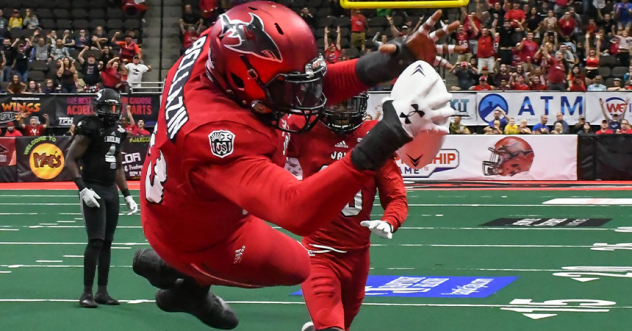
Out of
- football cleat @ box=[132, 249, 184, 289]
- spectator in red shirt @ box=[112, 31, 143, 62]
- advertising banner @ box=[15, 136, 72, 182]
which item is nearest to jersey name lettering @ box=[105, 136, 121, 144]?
football cleat @ box=[132, 249, 184, 289]

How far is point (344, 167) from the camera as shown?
2.73 metres

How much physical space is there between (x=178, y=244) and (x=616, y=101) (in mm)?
16378

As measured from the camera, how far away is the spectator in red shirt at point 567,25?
20062 millimetres

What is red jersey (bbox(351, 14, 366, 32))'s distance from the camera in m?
20.5

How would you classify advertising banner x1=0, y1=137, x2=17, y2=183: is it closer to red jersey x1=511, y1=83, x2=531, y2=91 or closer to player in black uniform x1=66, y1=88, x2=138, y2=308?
red jersey x1=511, y1=83, x2=531, y2=91

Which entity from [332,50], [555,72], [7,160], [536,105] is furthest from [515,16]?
[7,160]

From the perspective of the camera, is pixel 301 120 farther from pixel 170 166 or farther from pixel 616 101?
pixel 616 101

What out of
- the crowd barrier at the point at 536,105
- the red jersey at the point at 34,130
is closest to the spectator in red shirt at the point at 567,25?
the crowd barrier at the point at 536,105

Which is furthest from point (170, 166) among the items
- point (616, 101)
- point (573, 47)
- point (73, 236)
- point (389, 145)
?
point (573, 47)

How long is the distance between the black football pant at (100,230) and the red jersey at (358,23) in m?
13.3

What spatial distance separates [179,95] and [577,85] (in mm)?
16600

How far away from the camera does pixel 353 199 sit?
16.3 feet

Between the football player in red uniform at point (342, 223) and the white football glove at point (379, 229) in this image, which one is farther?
the football player in red uniform at point (342, 223)

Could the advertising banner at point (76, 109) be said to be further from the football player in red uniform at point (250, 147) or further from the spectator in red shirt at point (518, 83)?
A: the football player in red uniform at point (250, 147)
